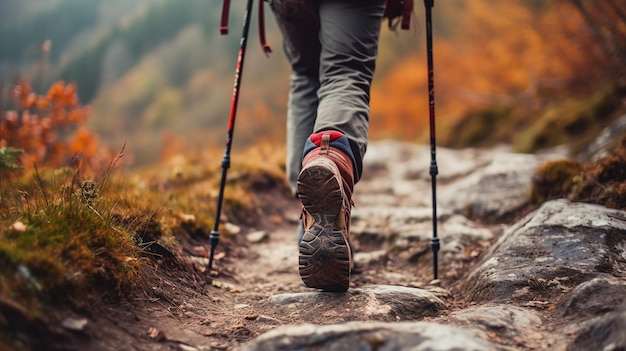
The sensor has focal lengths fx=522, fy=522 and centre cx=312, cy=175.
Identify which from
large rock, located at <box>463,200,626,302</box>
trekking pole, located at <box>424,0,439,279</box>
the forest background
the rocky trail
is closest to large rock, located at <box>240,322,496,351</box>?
the rocky trail

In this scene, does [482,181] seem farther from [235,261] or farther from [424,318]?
[424,318]

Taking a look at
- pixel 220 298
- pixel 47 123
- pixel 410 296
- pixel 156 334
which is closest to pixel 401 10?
pixel 410 296

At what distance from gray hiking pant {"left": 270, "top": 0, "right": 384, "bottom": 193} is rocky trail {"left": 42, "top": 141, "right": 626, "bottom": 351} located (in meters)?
0.73

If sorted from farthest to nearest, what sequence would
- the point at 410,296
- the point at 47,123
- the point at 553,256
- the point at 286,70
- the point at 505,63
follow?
1. the point at 286,70
2. the point at 505,63
3. the point at 47,123
4. the point at 553,256
5. the point at 410,296

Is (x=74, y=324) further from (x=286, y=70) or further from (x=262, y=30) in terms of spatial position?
(x=286, y=70)

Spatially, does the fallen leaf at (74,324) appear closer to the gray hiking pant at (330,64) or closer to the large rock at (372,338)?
the large rock at (372,338)

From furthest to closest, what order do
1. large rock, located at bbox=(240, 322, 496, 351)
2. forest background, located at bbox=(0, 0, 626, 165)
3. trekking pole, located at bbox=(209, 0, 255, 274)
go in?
forest background, located at bbox=(0, 0, 626, 165) → trekking pole, located at bbox=(209, 0, 255, 274) → large rock, located at bbox=(240, 322, 496, 351)

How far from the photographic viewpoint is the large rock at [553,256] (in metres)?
2.33

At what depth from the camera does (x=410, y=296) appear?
238cm

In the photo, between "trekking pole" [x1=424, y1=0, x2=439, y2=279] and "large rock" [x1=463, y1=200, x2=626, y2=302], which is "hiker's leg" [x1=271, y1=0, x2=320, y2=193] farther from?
"large rock" [x1=463, y1=200, x2=626, y2=302]

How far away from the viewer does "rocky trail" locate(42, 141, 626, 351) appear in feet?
5.63

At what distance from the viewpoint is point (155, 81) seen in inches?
2163

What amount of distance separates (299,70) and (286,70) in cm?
3871

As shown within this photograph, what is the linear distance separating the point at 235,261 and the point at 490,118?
29.4 ft
